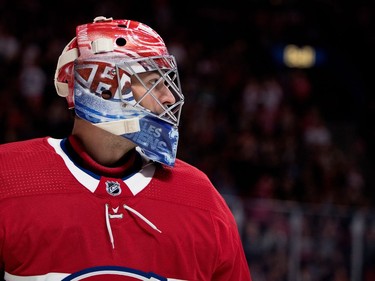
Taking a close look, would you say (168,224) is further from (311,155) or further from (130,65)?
(311,155)

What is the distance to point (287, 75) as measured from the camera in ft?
37.5

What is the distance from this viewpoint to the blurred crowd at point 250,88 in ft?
28.0

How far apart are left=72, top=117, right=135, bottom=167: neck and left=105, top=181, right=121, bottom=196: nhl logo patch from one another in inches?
4.2

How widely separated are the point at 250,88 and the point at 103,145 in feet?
26.0

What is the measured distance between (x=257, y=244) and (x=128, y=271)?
17.3ft

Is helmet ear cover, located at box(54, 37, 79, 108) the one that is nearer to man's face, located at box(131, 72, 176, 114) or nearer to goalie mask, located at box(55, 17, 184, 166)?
goalie mask, located at box(55, 17, 184, 166)

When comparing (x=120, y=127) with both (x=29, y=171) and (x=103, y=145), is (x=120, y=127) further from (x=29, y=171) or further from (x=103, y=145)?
(x=29, y=171)

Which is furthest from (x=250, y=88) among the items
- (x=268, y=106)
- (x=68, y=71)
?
(x=68, y=71)

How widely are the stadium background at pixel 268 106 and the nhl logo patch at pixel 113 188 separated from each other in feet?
16.5

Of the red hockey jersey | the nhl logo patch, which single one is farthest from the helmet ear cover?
the nhl logo patch

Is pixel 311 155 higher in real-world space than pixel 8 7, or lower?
lower

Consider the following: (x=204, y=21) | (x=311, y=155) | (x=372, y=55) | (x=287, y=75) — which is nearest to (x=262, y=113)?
(x=311, y=155)

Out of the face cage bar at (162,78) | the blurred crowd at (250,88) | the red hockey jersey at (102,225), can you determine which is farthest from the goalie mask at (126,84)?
the blurred crowd at (250,88)

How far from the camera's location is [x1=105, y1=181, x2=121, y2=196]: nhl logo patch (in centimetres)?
226
